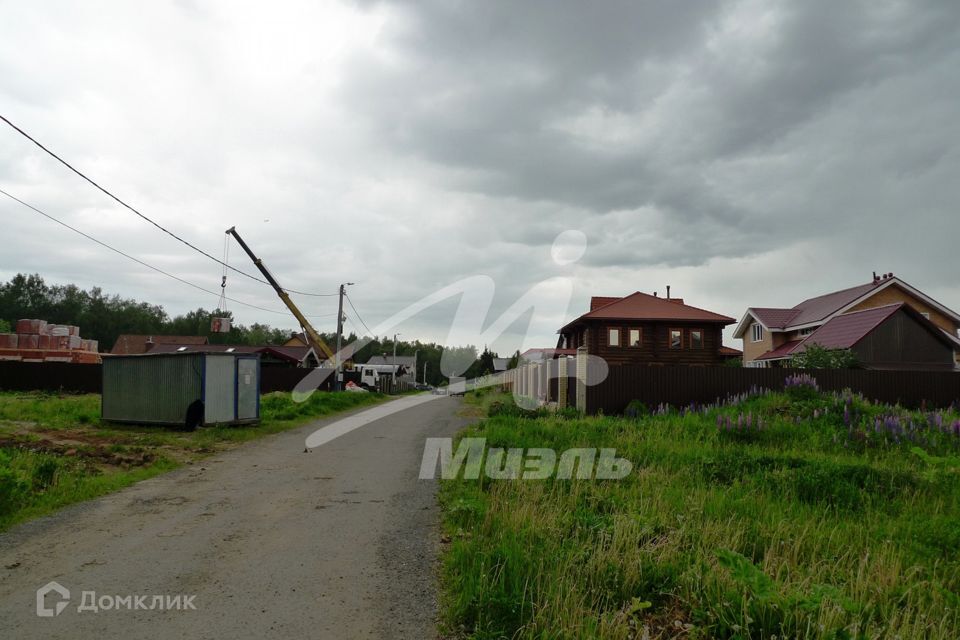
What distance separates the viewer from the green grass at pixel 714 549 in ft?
12.3

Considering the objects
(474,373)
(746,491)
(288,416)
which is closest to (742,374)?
(746,491)

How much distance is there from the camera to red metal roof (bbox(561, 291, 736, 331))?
38.0m

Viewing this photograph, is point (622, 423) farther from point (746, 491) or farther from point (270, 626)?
point (270, 626)

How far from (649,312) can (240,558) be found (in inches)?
1424

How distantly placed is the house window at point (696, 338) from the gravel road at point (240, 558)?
33276 millimetres

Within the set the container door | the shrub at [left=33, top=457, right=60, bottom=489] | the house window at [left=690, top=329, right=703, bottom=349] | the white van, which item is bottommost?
the white van

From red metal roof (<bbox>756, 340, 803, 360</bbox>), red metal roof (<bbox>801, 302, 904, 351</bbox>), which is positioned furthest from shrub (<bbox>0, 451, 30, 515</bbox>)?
red metal roof (<bbox>756, 340, 803, 360</bbox>)

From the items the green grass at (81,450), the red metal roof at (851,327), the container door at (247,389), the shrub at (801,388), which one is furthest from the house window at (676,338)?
the container door at (247,389)

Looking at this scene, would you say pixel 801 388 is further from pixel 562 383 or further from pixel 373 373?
pixel 373 373
